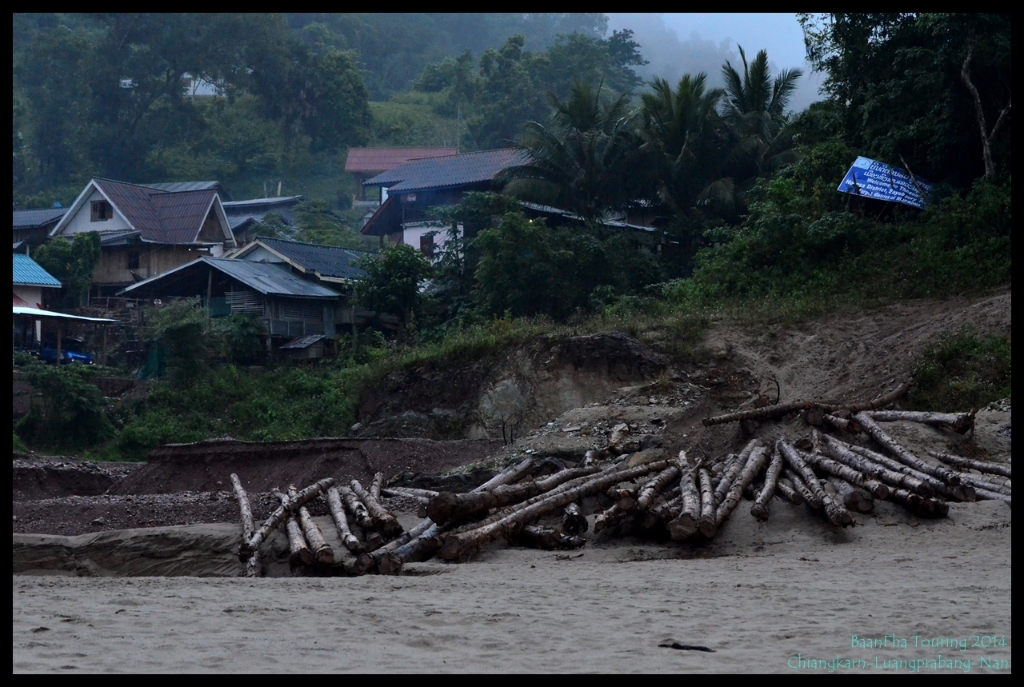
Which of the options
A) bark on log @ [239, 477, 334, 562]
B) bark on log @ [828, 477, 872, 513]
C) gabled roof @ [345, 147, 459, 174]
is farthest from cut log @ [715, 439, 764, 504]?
gabled roof @ [345, 147, 459, 174]

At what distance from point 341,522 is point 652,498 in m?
3.10

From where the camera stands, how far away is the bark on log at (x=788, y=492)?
382 inches

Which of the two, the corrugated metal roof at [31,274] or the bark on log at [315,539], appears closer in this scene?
the bark on log at [315,539]

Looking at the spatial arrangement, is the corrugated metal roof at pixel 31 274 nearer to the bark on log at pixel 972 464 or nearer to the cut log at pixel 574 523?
the cut log at pixel 574 523

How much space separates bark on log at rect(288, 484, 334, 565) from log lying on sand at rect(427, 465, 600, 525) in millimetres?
1011

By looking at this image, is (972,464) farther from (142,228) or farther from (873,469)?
(142,228)

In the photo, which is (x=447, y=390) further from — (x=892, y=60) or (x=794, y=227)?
(x=892, y=60)

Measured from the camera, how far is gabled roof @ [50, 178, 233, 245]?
36094 millimetres

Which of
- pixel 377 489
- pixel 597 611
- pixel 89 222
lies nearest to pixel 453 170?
pixel 89 222

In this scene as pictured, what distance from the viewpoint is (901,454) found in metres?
10.5

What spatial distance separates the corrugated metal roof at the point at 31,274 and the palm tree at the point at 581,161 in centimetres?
1423

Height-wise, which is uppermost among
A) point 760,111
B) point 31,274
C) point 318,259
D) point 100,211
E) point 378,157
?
point 378,157

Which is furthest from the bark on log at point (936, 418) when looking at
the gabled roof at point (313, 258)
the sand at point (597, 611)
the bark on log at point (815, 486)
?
the gabled roof at point (313, 258)

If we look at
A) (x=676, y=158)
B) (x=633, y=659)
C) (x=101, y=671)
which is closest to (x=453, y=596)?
(x=633, y=659)
